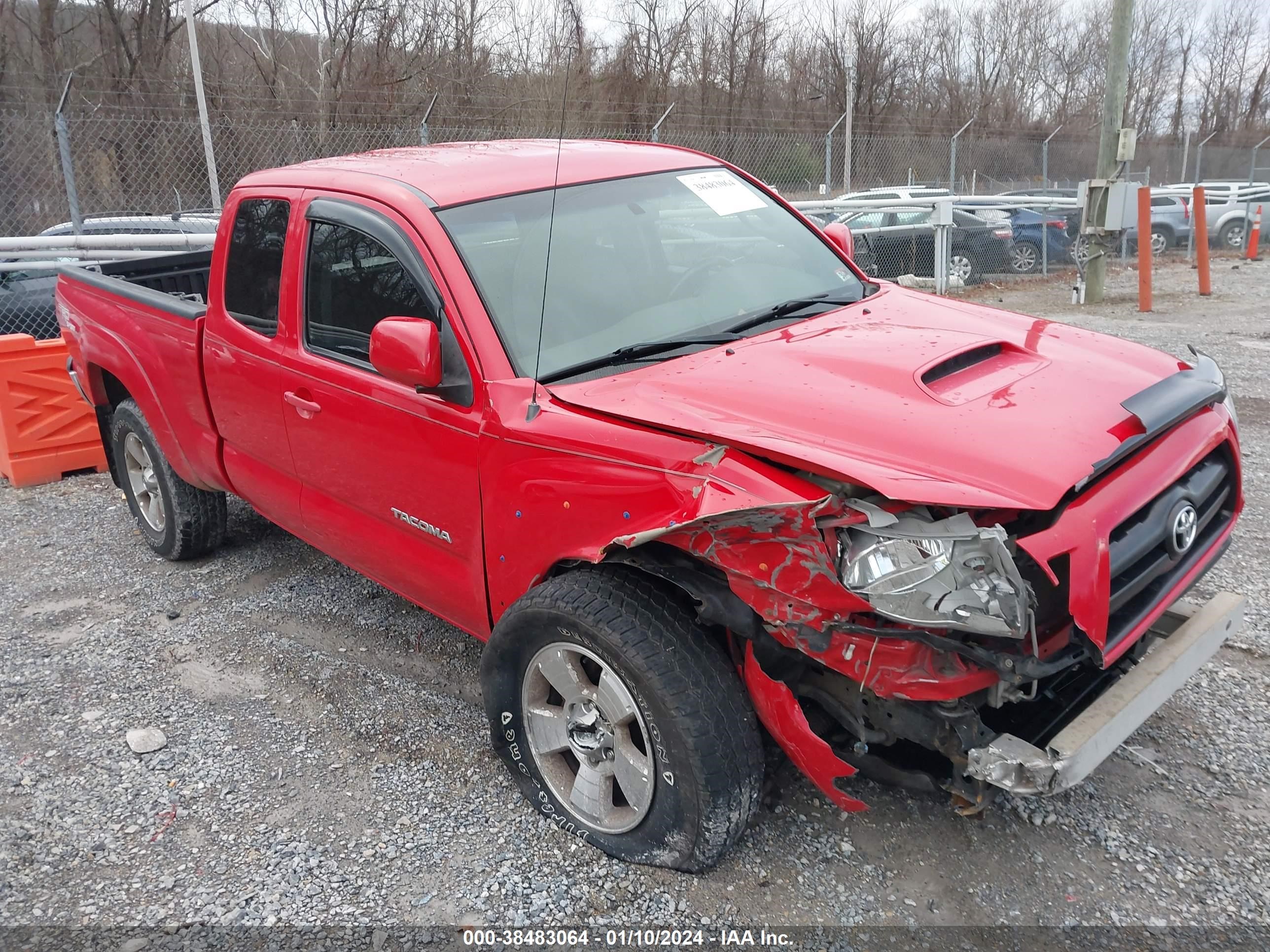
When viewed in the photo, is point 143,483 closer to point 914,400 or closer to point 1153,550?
point 914,400

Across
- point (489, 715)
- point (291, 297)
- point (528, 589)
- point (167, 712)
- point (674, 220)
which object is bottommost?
point (167, 712)

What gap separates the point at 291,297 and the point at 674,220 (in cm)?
148

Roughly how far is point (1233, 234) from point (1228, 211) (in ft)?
1.53

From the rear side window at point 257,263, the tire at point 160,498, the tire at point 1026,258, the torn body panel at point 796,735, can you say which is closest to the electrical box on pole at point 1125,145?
the tire at point 1026,258

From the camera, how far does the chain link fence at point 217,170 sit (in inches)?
434

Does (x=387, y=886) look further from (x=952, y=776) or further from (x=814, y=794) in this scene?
(x=952, y=776)

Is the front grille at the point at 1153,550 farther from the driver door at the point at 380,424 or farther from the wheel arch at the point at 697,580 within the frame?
the driver door at the point at 380,424

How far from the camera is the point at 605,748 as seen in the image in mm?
2854

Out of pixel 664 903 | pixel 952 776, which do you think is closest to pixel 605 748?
pixel 664 903

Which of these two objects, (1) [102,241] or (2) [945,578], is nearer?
(2) [945,578]

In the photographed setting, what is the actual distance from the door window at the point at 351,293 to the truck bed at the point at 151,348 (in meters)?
0.94

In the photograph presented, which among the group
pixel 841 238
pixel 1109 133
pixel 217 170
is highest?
pixel 1109 133

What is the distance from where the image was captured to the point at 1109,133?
40.4 ft

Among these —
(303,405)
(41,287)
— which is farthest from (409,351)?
(41,287)
